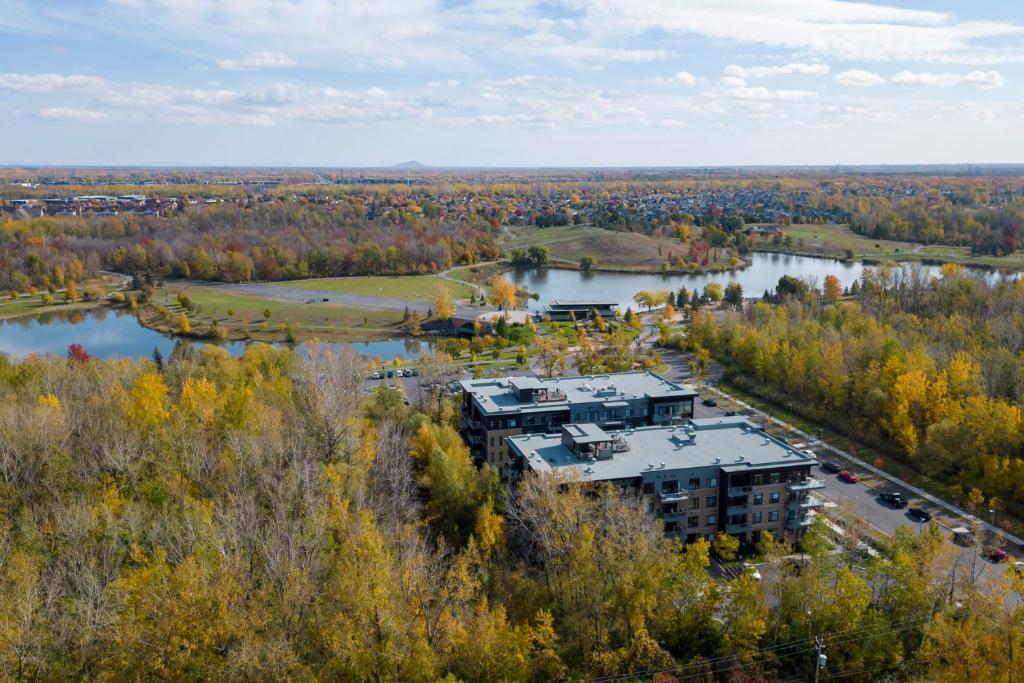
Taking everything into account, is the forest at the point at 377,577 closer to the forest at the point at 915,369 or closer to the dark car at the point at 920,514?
the dark car at the point at 920,514

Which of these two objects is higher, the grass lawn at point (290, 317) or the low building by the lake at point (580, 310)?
the low building by the lake at point (580, 310)

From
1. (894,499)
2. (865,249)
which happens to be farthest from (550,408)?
(865,249)

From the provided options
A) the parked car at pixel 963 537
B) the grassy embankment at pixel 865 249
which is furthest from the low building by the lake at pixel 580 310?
the grassy embankment at pixel 865 249

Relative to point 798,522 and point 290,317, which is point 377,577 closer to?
point 798,522

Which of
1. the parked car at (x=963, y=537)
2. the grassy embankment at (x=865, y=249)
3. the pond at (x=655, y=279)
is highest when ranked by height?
the grassy embankment at (x=865, y=249)

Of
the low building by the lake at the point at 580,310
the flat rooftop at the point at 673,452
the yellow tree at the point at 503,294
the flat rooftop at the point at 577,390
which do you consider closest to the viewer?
the flat rooftop at the point at 673,452

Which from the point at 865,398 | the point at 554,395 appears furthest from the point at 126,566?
the point at 865,398

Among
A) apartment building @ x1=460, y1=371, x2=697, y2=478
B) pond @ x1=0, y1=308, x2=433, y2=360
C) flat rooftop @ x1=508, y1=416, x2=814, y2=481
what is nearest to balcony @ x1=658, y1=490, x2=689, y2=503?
flat rooftop @ x1=508, y1=416, x2=814, y2=481
